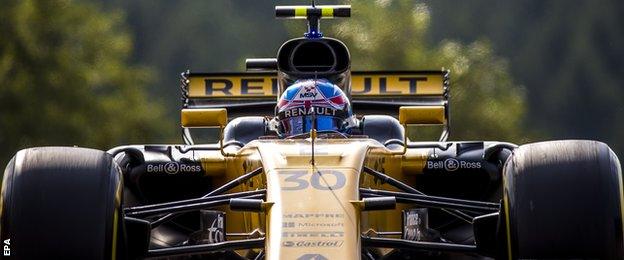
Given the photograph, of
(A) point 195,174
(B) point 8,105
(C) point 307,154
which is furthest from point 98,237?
(B) point 8,105

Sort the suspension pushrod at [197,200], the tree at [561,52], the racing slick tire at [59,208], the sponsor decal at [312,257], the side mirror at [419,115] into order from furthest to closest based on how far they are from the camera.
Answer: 1. the tree at [561,52]
2. the side mirror at [419,115]
3. the suspension pushrod at [197,200]
4. the racing slick tire at [59,208]
5. the sponsor decal at [312,257]

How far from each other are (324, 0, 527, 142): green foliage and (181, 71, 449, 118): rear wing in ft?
71.0

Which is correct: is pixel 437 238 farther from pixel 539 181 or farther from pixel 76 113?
pixel 76 113

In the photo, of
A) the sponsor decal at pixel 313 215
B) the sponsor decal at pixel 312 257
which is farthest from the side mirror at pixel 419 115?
the sponsor decal at pixel 312 257

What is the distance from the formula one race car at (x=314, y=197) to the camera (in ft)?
36.3

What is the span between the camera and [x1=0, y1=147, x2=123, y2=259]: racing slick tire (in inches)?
434

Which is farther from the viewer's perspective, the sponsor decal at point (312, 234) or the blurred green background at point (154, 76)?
the blurred green background at point (154, 76)

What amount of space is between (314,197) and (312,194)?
37 mm

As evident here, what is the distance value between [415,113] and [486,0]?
52.7 metres

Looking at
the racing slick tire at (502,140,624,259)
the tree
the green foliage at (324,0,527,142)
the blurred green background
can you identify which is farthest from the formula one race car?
the tree

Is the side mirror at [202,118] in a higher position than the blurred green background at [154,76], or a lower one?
lower

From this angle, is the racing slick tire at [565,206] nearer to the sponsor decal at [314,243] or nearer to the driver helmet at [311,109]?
the sponsor decal at [314,243]

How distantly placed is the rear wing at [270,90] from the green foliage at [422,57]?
21627 millimetres

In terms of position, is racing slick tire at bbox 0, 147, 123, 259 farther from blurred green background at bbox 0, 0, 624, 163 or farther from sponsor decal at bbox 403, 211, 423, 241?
blurred green background at bbox 0, 0, 624, 163
